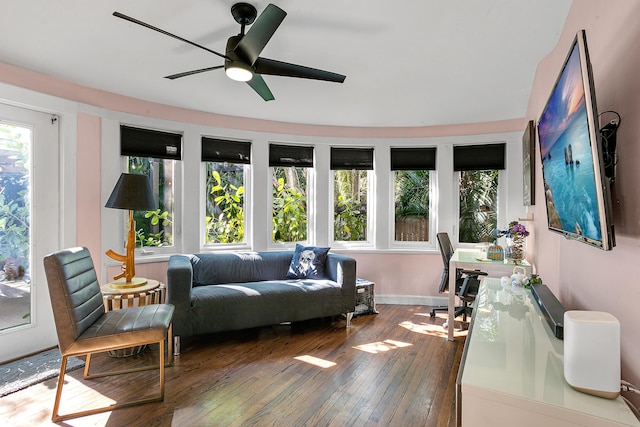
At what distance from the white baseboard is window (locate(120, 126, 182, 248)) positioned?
2.73 m

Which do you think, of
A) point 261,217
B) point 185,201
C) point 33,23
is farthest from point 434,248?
point 33,23

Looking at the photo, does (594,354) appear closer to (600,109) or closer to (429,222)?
(600,109)

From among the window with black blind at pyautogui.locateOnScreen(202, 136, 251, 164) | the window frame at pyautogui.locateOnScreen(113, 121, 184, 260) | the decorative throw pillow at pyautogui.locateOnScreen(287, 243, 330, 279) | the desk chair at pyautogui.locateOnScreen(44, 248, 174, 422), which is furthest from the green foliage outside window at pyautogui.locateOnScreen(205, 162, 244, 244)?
the desk chair at pyautogui.locateOnScreen(44, 248, 174, 422)

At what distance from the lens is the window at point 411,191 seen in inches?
179

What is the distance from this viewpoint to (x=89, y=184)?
3254mm

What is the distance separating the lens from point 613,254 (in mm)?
1257

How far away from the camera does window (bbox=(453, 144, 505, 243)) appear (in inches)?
170

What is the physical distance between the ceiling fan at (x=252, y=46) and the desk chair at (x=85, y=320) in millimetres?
1452

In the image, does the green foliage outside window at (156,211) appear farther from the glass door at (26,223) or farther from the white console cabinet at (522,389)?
the white console cabinet at (522,389)

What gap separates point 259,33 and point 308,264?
258 centimetres

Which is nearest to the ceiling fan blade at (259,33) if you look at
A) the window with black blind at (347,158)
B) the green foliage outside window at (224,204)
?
the green foliage outside window at (224,204)

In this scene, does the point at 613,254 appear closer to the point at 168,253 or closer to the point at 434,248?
the point at 434,248

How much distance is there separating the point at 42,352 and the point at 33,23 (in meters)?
2.55

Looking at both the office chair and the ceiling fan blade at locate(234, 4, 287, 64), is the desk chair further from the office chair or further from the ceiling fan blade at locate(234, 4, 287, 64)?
the office chair
